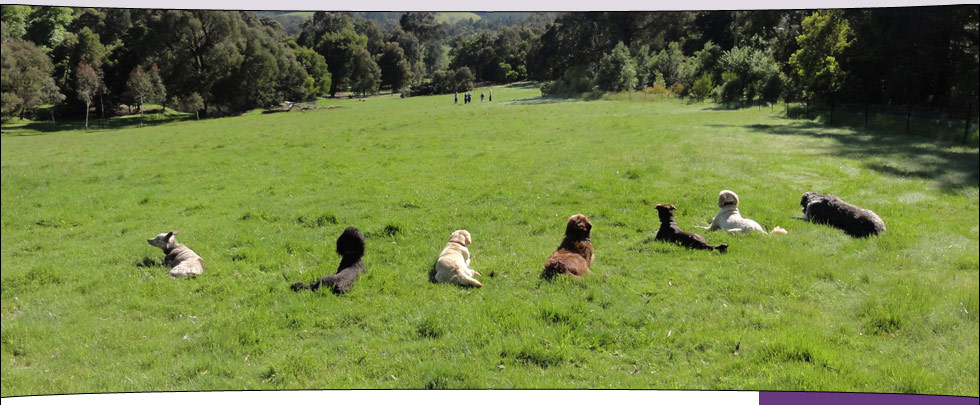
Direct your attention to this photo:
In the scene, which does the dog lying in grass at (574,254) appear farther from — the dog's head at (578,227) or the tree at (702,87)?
the tree at (702,87)

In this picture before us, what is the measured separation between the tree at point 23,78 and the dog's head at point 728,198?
23.9 ft

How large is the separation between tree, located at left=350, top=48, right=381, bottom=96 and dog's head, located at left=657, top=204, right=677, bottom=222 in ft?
15.8

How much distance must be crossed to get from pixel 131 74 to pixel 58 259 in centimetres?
256

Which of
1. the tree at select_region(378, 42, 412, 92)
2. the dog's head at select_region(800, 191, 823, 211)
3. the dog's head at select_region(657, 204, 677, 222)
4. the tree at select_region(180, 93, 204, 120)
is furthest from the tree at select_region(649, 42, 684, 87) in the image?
the tree at select_region(180, 93, 204, 120)

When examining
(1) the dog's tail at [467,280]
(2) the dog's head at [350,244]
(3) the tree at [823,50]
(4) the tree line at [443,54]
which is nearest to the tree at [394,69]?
(4) the tree line at [443,54]

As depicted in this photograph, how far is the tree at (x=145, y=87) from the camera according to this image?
5.33m

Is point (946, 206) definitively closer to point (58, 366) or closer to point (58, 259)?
point (58, 366)

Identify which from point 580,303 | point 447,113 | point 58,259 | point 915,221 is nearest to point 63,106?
point 58,259

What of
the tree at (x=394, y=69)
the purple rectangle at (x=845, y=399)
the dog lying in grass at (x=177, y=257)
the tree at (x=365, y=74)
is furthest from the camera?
Answer: the tree at (x=394, y=69)

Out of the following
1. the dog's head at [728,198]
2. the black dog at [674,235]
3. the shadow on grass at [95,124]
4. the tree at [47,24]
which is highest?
the tree at [47,24]

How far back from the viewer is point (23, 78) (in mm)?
4375

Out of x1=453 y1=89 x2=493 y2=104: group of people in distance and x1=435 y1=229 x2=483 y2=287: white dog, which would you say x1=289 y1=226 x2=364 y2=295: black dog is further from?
x1=453 y1=89 x2=493 y2=104: group of people in distance

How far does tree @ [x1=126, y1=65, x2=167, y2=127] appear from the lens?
5328 millimetres

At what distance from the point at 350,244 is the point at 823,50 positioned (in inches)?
232
